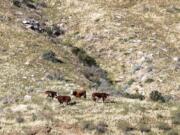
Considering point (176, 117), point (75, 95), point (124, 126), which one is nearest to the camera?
point (124, 126)

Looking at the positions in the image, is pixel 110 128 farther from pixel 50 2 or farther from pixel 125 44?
pixel 50 2

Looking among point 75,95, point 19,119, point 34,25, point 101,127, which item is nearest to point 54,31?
point 34,25

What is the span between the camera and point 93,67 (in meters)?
54.9

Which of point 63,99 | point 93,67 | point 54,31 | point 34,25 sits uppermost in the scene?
point 63,99

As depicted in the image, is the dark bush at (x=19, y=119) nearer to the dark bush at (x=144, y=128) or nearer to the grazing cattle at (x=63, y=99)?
the grazing cattle at (x=63, y=99)

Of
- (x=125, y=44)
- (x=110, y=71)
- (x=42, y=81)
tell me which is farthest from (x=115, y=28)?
(x=42, y=81)

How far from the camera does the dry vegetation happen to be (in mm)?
28969

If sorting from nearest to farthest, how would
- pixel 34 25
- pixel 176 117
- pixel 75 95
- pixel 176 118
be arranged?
1. pixel 176 118
2. pixel 176 117
3. pixel 75 95
4. pixel 34 25

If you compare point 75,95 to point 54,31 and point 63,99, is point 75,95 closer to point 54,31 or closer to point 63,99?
point 63,99

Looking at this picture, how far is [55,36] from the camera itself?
210 feet

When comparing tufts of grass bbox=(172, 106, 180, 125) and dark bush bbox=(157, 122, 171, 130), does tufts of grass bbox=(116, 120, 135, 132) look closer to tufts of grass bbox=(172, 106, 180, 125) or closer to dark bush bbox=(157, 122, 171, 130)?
dark bush bbox=(157, 122, 171, 130)

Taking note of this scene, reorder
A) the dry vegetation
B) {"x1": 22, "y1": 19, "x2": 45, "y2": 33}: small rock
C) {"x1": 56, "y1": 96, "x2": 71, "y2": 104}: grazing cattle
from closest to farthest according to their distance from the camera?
the dry vegetation
{"x1": 56, "y1": 96, "x2": 71, "y2": 104}: grazing cattle
{"x1": 22, "y1": 19, "x2": 45, "y2": 33}: small rock

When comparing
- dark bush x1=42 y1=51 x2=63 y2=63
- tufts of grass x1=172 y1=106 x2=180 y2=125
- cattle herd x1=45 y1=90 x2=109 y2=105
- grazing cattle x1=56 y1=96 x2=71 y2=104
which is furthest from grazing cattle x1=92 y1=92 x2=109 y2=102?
dark bush x1=42 y1=51 x2=63 y2=63

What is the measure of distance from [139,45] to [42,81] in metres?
21.0
